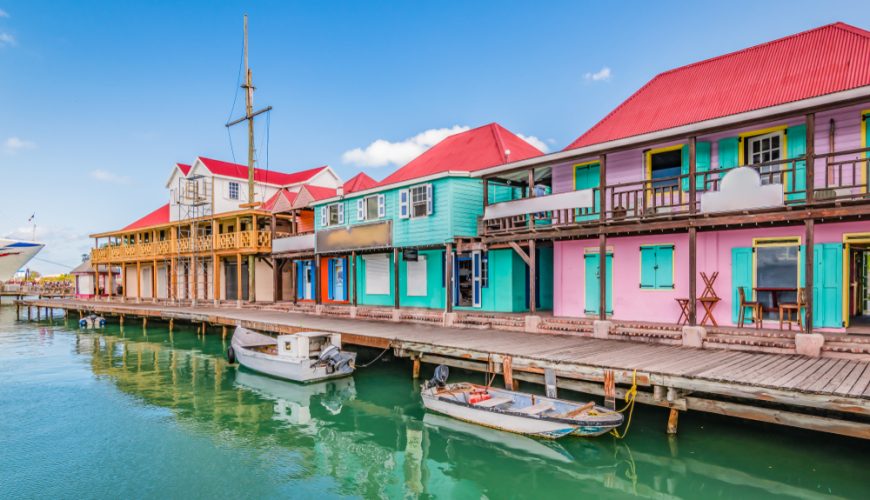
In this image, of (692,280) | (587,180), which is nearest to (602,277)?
(692,280)

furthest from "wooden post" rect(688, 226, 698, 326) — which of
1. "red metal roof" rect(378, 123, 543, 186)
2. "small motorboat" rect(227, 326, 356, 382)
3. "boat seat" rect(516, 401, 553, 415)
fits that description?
"small motorboat" rect(227, 326, 356, 382)

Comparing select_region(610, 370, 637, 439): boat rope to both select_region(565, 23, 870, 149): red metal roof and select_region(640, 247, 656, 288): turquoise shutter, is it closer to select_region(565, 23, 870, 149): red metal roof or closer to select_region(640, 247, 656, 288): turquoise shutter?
select_region(640, 247, 656, 288): turquoise shutter

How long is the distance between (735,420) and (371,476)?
7868 mm

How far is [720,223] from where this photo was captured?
12156 millimetres

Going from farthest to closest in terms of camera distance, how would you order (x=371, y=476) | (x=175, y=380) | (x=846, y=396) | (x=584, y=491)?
(x=175, y=380) < (x=371, y=476) < (x=584, y=491) < (x=846, y=396)

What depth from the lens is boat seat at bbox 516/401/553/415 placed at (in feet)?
33.7

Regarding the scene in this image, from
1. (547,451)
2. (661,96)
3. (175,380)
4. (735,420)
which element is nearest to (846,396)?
(735,420)

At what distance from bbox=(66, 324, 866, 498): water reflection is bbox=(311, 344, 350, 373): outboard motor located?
0.95 metres

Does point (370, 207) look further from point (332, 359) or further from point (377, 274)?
point (332, 359)

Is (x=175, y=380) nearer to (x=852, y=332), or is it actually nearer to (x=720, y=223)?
(x=720, y=223)

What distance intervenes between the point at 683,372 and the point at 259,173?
116 ft

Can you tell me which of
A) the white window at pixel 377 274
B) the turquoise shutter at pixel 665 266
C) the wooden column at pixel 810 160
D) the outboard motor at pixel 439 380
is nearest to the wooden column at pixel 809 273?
the wooden column at pixel 810 160

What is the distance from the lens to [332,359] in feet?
52.9

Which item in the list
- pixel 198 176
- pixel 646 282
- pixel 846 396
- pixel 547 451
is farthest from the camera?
pixel 198 176
